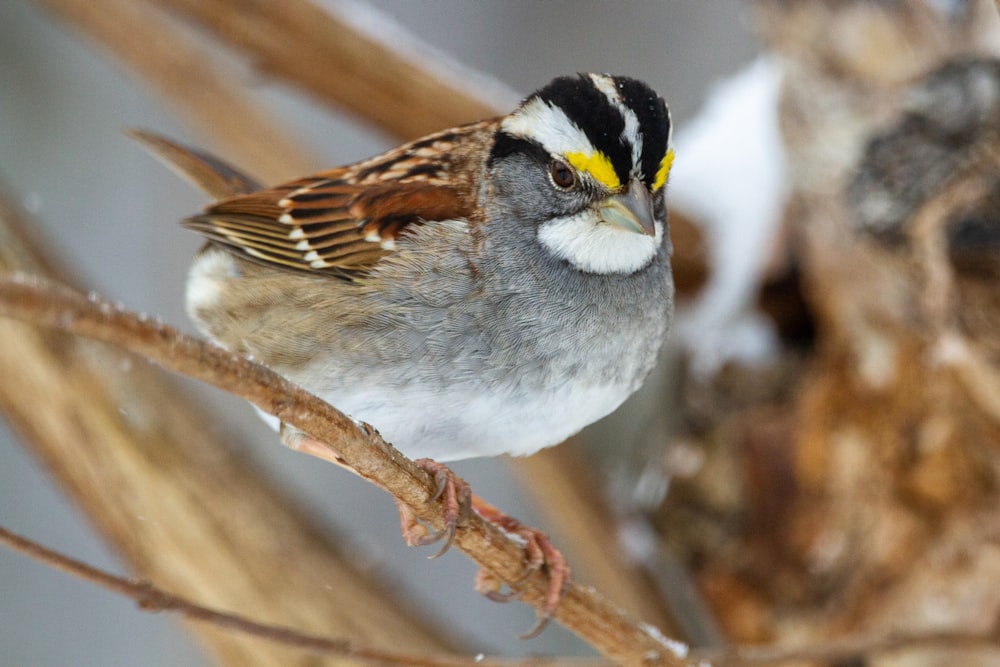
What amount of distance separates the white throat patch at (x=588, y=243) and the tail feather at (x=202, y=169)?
39.9 inches

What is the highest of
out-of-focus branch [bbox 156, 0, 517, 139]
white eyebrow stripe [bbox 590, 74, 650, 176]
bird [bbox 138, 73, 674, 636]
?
out-of-focus branch [bbox 156, 0, 517, 139]

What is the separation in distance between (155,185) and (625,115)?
4.30 metres

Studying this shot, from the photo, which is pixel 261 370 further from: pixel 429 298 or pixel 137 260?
pixel 137 260

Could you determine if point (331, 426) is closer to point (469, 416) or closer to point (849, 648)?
point (469, 416)

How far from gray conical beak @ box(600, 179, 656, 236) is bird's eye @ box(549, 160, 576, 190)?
0.12 m

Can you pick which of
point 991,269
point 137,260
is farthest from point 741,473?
point 137,260

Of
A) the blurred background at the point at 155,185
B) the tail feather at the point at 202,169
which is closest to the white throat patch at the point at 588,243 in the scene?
the tail feather at the point at 202,169

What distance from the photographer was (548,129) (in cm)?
220

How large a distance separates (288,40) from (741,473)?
87.2 inches

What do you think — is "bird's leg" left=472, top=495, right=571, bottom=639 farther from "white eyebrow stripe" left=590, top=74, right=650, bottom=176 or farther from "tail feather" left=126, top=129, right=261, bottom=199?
"tail feather" left=126, top=129, right=261, bottom=199

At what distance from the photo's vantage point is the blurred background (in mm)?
5219

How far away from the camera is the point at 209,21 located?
3514mm

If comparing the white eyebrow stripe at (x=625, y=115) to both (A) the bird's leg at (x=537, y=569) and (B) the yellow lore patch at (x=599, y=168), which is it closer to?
(B) the yellow lore patch at (x=599, y=168)

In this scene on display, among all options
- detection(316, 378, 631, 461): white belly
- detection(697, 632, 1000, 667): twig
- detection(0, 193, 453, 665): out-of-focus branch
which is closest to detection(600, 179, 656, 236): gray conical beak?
detection(316, 378, 631, 461): white belly
